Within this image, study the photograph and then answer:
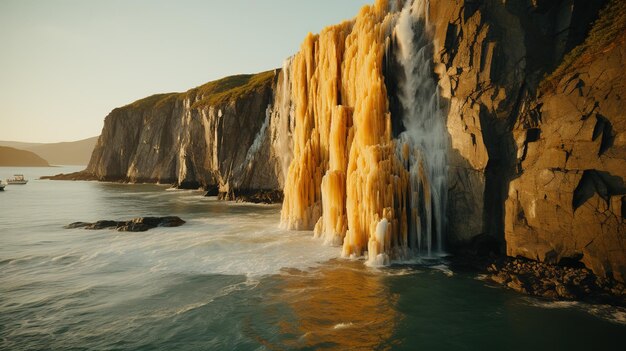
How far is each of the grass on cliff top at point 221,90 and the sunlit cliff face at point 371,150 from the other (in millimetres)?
38534

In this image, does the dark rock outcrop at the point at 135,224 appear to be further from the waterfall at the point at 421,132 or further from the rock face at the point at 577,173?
the rock face at the point at 577,173

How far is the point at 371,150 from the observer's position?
69.6 ft

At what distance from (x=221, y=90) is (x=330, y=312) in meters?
84.9

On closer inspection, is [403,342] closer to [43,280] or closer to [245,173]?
[43,280]

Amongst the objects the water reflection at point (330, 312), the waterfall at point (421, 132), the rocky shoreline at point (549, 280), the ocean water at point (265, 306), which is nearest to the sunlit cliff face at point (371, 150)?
the waterfall at point (421, 132)

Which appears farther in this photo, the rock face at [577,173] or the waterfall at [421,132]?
the waterfall at [421,132]

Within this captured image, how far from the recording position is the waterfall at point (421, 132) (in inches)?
814

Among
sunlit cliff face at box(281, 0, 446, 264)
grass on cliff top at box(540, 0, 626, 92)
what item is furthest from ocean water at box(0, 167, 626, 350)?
grass on cliff top at box(540, 0, 626, 92)

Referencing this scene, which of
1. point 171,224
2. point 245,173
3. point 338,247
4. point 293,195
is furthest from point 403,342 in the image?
point 245,173

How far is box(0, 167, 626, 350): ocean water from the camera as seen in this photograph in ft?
38.8

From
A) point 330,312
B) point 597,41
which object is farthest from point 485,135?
point 330,312

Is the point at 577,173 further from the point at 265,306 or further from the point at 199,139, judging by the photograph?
the point at 199,139

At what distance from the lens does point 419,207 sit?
20.7 m

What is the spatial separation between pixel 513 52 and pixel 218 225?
25.8m
